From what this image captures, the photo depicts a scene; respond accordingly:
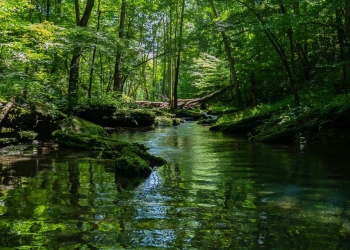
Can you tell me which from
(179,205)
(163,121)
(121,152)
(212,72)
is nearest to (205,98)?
(212,72)

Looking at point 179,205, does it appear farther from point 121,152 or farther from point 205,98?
point 205,98

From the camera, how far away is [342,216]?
3.78 metres

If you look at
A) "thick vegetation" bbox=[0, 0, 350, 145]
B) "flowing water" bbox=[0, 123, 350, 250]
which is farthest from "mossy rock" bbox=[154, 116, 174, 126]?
"flowing water" bbox=[0, 123, 350, 250]

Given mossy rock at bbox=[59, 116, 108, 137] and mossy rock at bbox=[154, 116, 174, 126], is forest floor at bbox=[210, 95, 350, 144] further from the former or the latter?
mossy rock at bbox=[154, 116, 174, 126]

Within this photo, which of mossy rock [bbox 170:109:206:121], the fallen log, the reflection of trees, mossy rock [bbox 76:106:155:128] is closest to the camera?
the reflection of trees

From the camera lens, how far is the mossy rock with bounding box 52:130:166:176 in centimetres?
620

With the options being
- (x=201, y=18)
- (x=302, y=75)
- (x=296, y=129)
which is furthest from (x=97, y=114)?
(x=201, y=18)

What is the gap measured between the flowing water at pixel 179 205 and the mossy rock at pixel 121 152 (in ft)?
0.91

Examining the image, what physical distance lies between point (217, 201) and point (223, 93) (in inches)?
1033

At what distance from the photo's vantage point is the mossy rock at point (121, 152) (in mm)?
6203

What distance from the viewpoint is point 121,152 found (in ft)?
23.8

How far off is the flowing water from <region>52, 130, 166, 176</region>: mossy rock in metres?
0.28

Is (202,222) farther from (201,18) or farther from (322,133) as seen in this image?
(201,18)

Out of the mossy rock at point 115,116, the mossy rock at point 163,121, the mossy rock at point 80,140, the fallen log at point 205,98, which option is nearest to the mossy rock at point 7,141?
the mossy rock at point 80,140
